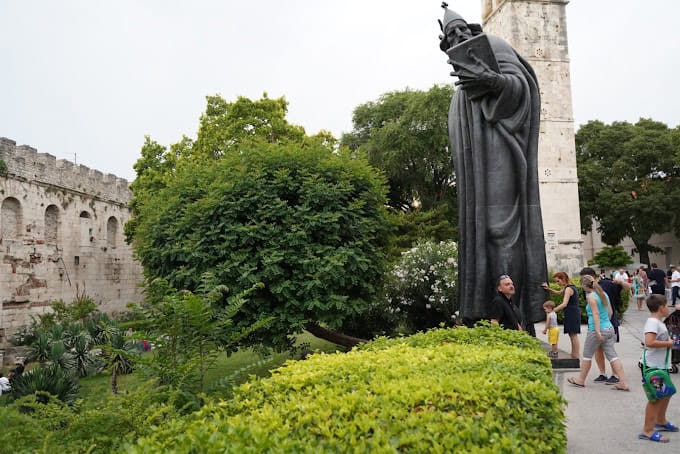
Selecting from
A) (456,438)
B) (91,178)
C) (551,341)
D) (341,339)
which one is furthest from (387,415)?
(91,178)

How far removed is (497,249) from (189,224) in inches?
272

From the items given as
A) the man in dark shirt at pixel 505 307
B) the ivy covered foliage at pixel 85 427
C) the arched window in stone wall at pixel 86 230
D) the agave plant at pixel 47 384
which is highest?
the arched window in stone wall at pixel 86 230

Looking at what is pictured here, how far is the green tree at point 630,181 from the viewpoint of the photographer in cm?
3691

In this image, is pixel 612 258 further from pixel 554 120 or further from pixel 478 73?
pixel 478 73

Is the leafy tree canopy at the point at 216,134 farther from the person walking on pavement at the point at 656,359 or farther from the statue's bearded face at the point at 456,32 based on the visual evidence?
the person walking on pavement at the point at 656,359

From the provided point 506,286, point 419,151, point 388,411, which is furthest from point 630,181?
point 388,411

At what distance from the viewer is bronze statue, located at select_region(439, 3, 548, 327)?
19.5 feet

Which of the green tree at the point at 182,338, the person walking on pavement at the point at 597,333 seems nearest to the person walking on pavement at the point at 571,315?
the person walking on pavement at the point at 597,333

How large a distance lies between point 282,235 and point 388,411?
764 centimetres

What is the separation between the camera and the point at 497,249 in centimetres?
600

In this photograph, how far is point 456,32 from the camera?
6059 mm

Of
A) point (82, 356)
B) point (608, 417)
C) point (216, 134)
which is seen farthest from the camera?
point (216, 134)

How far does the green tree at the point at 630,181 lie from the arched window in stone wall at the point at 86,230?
3345cm

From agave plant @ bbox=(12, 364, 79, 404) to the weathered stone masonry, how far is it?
11.9 m
